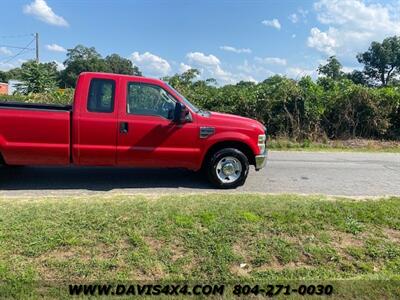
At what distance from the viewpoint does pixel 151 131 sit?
6.32 meters

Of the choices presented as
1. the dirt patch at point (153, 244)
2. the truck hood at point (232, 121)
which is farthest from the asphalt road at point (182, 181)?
the dirt patch at point (153, 244)

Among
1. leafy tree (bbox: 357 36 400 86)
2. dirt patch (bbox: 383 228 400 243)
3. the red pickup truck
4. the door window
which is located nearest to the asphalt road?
the red pickup truck

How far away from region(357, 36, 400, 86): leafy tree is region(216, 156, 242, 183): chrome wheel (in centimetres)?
4917

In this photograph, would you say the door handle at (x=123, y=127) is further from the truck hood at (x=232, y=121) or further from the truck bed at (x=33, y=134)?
the truck hood at (x=232, y=121)

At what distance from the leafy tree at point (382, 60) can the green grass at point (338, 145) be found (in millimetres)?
38824

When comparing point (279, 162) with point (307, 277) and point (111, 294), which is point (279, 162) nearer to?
point (307, 277)

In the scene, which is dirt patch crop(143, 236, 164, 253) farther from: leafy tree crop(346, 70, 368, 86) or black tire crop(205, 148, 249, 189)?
leafy tree crop(346, 70, 368, 86)

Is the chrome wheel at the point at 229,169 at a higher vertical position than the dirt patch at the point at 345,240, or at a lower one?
higher

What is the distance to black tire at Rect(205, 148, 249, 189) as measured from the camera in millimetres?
6637

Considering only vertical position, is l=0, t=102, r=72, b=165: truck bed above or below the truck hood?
below

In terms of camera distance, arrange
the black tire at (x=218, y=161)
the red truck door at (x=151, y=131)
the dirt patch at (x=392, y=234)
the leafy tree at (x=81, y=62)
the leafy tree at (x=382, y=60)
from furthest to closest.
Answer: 1. the leafy tree at (x=81, y=62)
2. the leafy tree at (x=382, y=60)
3. the black tire at (x=218, y=161)
4. the red truck door at (x=151, y=131)
5. the dirt patch at (x=392, y=234)

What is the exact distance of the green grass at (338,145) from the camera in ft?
45.5

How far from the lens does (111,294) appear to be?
10.7 feet

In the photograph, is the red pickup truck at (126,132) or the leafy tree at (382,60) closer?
the red pickup truck at (126,132)
